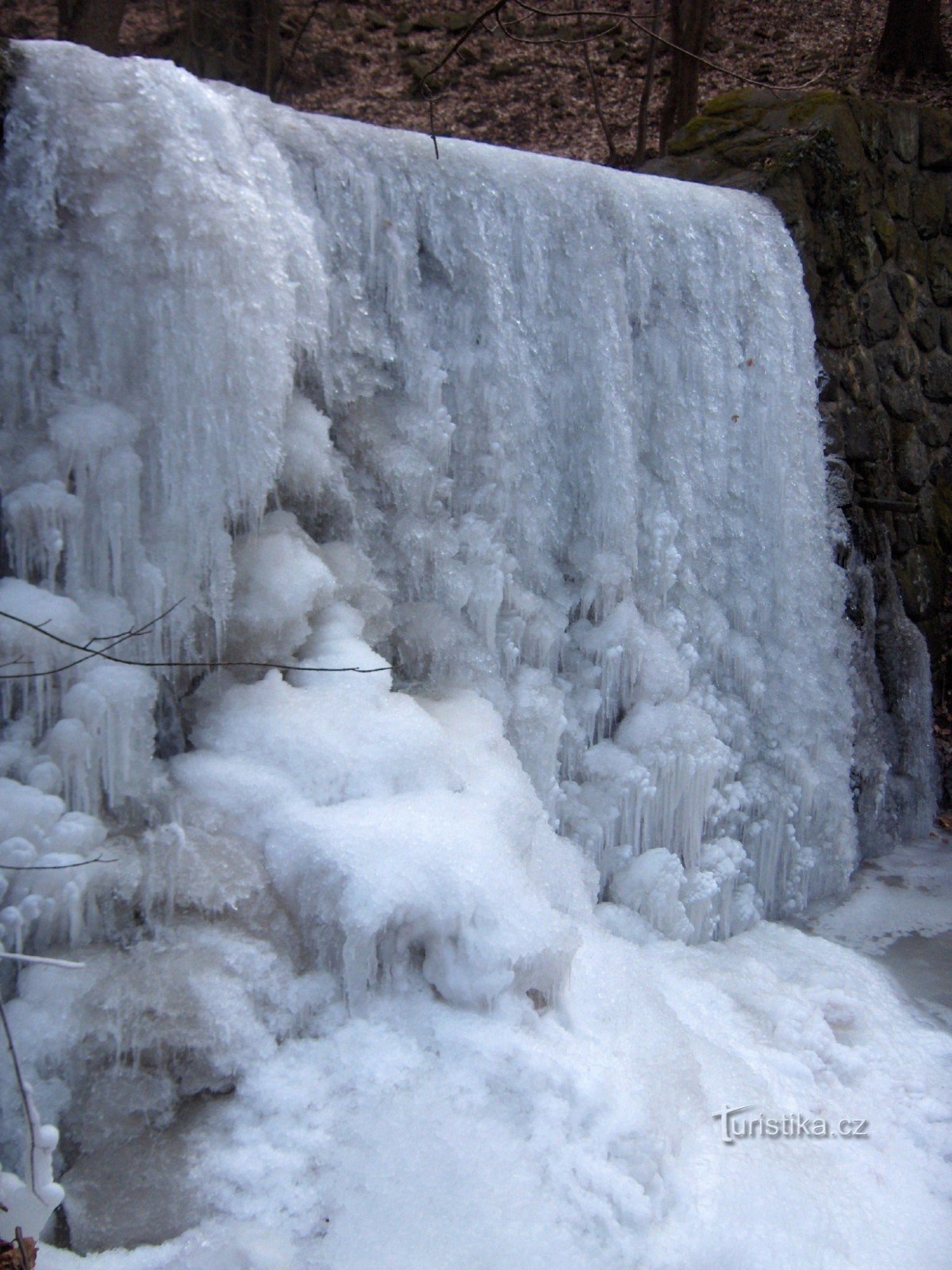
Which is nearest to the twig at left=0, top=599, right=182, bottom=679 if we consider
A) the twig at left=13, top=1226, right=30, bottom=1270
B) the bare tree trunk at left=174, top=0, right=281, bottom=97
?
the twig at left=13, top=1226, right=30, bottom=1270

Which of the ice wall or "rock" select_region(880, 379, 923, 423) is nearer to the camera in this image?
the ice wall

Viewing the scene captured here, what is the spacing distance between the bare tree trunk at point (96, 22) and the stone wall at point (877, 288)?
336 cm

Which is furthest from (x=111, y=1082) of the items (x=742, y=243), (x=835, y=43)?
(x=835, y=43)

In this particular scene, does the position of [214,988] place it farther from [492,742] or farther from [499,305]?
[499,305]

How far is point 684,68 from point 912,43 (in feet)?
6.43

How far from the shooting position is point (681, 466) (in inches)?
155

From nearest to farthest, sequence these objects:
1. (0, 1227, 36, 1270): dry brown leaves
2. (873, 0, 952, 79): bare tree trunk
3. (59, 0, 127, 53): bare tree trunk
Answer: (0, 1227, 36, 1270): dry brown leaves < (59, 0, 127, 53): bare tree trunk < (873, 0, 952, 79): bare tree trunk

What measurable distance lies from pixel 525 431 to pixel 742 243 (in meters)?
1.46

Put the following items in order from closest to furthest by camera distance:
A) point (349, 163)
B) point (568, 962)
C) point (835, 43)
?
point (568, 962), point (349, 163), point (835, 43)

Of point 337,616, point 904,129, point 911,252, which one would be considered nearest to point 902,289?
point 911,252

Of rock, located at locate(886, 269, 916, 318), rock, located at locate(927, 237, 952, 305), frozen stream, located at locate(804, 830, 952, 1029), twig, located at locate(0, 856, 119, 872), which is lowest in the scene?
frozen stream, located at locate(804, 830, 952, 1029)

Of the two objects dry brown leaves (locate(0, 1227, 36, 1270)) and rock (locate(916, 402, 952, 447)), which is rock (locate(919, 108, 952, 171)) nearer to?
rock (locate(916, 402, 952, 447))

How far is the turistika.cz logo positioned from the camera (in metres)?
2.36

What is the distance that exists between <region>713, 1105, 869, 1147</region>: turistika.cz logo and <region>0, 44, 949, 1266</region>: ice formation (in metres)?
0.23
